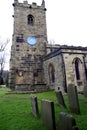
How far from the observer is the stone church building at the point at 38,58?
17.7 meters

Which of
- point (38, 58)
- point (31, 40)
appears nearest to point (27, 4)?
point (31, 40)

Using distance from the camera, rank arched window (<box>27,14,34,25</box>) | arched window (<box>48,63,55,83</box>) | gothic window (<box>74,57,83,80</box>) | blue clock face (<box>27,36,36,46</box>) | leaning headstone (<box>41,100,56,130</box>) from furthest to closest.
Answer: arched window (<box>27,14,34,25</box>), blue clock face (<box>27,36,36,46</box>), arched window (<box>48,63,55,83</box>), gothic window (<box>74,57,83,80</box>), leaning headstone (<box>41,100,56,130</box>)

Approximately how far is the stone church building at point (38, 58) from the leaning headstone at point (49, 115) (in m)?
11.0

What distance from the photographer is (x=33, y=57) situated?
74.8ft

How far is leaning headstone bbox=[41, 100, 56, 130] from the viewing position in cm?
545

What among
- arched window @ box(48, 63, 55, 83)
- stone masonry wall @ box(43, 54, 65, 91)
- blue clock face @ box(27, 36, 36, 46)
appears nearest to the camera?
stone masonry wall @ box(43, 54, 65, 91)

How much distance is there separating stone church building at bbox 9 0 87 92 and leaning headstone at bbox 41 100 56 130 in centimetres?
1104

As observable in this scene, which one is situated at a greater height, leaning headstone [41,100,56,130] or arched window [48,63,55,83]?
arched window [48,63,55,83]

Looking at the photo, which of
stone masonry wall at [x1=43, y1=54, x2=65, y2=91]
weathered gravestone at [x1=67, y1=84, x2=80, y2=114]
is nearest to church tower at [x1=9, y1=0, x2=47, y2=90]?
stone masonry wall at [x1=43, y1=54, x2=65, y2=91]

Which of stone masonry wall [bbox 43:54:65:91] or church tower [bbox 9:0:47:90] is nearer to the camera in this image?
stone masonry wall [bbox 43:54:65:91]

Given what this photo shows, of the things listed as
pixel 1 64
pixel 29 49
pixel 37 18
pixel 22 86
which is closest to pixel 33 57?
pixel 29 49

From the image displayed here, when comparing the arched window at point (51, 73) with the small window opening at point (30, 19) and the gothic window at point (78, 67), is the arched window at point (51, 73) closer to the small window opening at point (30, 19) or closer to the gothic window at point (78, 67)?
the gothic window at point (78, 67)

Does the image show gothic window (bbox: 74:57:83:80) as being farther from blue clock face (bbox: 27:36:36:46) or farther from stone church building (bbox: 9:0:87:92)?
blue clock face (bbox: 27:36:36:46)

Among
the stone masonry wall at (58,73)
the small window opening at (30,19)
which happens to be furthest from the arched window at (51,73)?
the small window opening at (30,19)
